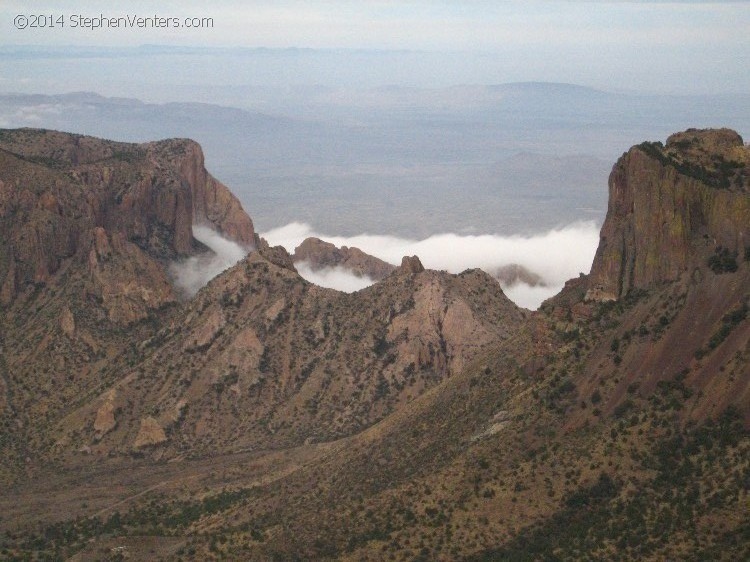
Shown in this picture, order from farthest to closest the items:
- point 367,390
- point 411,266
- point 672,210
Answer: point 411,266
point 367,390
point 672,210

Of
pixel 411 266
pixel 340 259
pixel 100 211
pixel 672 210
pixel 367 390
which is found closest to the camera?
pixel 672 210

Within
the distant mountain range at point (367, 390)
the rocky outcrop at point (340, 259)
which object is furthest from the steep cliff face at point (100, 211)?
the rocky outcrop at point (340, 259)

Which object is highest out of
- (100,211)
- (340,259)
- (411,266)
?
(100,211)

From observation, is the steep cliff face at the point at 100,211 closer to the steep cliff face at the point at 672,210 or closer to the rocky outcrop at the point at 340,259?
the rocky outcrop at the point at 340,259

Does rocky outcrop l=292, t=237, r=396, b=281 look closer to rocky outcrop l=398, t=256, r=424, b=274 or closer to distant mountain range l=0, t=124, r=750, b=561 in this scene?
distant mountain range l=0, t=124, r=750, b=561

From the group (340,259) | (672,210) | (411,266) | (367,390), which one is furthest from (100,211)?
(672,210)

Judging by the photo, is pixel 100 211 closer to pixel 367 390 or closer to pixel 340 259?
pixel 340 259

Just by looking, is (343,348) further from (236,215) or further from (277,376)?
(236,215)
